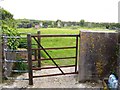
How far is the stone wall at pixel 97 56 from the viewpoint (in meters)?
5.80

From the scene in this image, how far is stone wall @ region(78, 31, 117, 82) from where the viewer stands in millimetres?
5801

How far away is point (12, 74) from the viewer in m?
6.27

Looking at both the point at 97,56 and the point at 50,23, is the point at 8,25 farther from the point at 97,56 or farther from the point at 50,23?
→ the point at 97,56

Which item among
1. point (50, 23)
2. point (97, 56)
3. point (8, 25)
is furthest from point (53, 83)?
point (50, 23)

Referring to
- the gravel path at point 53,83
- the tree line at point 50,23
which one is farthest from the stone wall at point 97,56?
the tree line at point 50,23

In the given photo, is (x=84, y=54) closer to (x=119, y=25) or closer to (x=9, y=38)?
(x=119, y=25)

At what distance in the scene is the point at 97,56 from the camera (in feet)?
19.3

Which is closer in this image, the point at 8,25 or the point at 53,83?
the point at 53,83

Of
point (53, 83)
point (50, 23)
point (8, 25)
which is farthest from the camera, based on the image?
point (50, 23)

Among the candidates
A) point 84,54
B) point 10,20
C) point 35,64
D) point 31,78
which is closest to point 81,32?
point 84,54

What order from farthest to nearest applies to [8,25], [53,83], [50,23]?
[50,23] < [8,25] < [53,83]

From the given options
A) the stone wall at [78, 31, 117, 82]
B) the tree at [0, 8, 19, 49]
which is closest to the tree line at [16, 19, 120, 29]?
the tree at [0, 8, 19, 49]

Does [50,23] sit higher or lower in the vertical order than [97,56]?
higher

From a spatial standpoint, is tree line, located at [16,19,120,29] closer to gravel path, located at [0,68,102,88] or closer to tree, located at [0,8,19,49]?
tree, located at [0,8,19,49]
